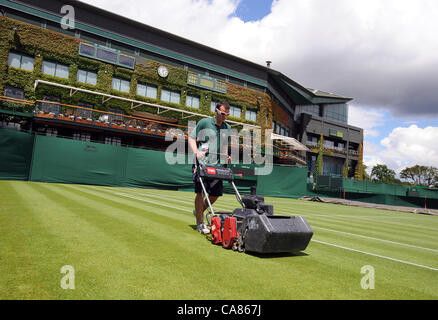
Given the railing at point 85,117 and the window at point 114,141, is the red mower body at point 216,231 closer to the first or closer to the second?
the railing at point 85,117

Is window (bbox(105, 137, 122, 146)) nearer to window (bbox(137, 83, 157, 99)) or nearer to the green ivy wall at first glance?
the green ivy wall

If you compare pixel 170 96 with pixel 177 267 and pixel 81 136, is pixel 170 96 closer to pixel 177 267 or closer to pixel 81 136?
pixel 81 136

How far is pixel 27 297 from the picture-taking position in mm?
2182

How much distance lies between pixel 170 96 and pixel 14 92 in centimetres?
1510

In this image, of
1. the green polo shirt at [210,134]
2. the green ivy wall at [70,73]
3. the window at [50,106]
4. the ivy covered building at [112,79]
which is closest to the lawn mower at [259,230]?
the green polo shirt at [210,134]

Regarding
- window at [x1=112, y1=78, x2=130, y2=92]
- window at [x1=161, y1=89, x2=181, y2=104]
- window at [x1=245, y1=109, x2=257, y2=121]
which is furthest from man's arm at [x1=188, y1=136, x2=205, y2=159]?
window at [x1=245, y1=109, x2=257, y2=121]

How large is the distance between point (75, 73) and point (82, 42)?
10.7 feet

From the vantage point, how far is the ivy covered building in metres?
27.4

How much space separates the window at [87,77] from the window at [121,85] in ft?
6.40

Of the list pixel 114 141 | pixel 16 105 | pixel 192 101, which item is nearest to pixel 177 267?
pixel 16 105

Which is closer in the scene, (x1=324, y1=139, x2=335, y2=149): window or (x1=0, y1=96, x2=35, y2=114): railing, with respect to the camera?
(x1=0, y1=96, x2=35, y2=114): railing

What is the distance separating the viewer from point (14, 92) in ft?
89.7

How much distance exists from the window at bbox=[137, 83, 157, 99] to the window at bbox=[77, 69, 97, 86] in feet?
14.8

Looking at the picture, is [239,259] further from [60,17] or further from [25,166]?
[60,17]
